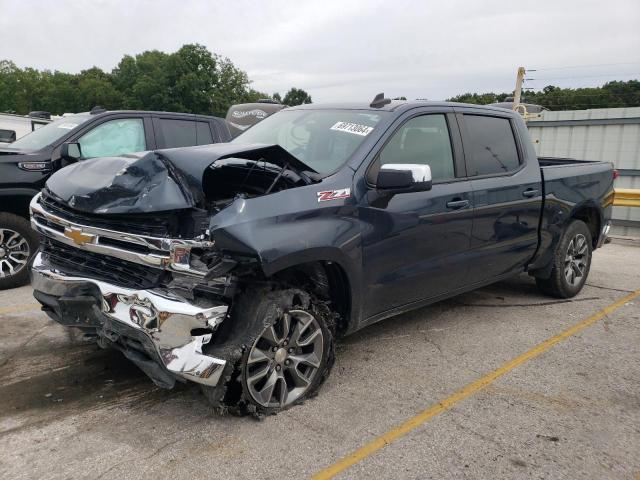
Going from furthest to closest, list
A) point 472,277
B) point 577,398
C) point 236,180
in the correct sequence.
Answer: point 472,277 < point 577,398 < point 236,180

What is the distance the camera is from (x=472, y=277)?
4.57 metres

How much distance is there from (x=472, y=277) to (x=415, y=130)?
1.36 metres

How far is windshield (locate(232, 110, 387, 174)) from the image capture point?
12.3ft

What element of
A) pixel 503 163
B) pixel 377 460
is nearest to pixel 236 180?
pixel 377 460

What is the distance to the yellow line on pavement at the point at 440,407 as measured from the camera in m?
2.79

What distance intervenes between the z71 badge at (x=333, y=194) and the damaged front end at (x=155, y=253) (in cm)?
16

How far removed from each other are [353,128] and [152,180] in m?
1.49

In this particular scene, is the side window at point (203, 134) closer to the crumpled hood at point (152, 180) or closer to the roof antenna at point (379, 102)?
the roof antenna at point (379, 102)

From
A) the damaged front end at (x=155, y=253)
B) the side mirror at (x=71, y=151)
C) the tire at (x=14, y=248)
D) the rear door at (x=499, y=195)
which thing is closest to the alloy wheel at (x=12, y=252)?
the tire at (x=14, y=248)

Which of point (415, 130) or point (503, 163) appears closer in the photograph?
point (415, 130)

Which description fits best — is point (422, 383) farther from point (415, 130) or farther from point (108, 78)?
point (108, 78)

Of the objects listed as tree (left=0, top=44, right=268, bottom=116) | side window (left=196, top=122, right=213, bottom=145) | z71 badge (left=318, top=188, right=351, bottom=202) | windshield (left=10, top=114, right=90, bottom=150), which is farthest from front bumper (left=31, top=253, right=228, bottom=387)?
tree (left=0, top=44, right=268, bottom=116)

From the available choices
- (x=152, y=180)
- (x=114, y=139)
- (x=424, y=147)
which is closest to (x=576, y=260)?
(x=424, y=147)

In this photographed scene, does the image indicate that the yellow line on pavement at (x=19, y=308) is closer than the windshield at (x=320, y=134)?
No
